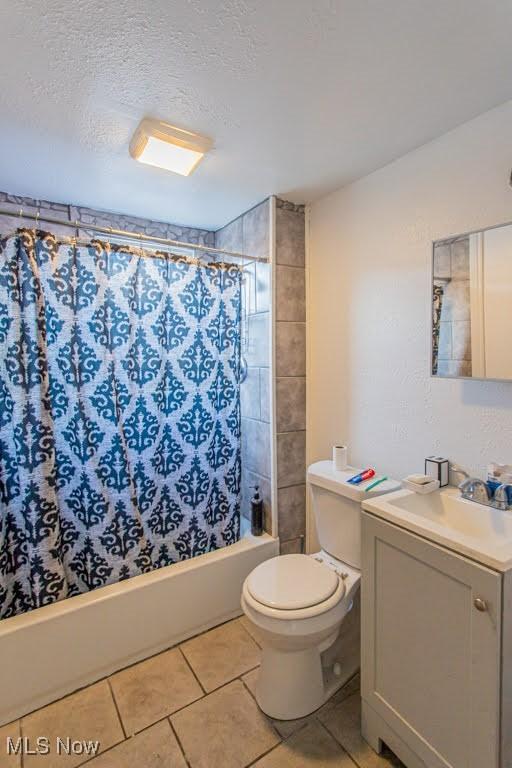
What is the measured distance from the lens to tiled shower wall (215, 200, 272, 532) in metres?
2.11

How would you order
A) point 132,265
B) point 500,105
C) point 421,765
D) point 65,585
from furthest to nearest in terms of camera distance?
point 132,265 < point 65,585 < point 500,105 < point 421,765

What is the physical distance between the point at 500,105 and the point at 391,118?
1.18ft

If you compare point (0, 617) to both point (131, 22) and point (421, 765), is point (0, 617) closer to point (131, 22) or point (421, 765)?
point (421, 765)

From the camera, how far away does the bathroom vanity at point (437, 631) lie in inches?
38.0

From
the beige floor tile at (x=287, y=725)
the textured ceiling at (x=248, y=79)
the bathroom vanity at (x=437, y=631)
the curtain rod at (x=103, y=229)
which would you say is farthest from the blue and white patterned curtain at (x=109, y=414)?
the bathroom vanity at (x=437, y=631)

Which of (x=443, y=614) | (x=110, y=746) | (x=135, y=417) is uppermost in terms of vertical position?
(x=135, y=417)

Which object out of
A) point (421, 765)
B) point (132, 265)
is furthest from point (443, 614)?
point (132, 265)

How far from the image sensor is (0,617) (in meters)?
1.57

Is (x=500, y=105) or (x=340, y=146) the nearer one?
(x=500, y=105)

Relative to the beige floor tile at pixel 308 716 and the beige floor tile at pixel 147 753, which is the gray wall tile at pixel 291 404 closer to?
the beige floor tile at pixel 308 716

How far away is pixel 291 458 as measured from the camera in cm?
214

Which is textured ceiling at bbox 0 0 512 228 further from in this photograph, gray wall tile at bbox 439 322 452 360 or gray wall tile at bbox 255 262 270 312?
gray wall tile at bbox 439 322 452 360

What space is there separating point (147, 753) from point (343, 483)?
3.89ft

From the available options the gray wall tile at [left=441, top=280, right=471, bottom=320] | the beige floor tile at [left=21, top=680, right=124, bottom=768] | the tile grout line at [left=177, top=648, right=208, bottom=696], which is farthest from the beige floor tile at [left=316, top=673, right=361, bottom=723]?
the gray wall tile at [left=441, top=280, right=471, bottom=320]
